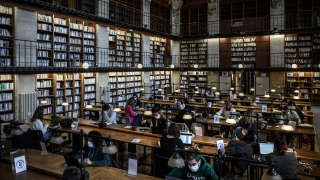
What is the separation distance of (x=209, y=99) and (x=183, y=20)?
727cm

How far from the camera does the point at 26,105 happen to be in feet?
25.4

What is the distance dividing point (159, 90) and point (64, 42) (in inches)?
206

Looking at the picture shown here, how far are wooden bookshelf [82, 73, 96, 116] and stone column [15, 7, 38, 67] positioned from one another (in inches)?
89.3

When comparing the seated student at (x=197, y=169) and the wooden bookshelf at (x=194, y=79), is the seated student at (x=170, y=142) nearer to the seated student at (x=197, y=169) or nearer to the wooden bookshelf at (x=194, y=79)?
the seated student at (x=197, y=169)

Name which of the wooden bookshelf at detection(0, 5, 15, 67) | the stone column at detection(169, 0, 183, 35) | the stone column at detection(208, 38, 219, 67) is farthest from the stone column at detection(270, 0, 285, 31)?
the wooden bookshelf at detection(0, 5, 15, 67)

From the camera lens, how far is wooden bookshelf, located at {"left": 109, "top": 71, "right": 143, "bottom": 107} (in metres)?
11.5

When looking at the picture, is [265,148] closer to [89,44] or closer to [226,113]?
[226,113]

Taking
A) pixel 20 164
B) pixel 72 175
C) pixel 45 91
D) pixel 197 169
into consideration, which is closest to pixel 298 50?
pixel 45 91

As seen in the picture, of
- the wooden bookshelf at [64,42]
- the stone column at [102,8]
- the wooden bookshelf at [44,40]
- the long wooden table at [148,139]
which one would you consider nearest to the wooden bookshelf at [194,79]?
the stone column at [102,8]

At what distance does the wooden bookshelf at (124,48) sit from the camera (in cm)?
1145

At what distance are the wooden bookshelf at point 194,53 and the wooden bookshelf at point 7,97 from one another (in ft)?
33.6

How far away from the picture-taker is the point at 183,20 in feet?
52.5

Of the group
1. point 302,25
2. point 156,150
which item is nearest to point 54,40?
point 156,150

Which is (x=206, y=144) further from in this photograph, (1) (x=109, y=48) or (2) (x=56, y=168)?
(1) (x=109, y=48)
